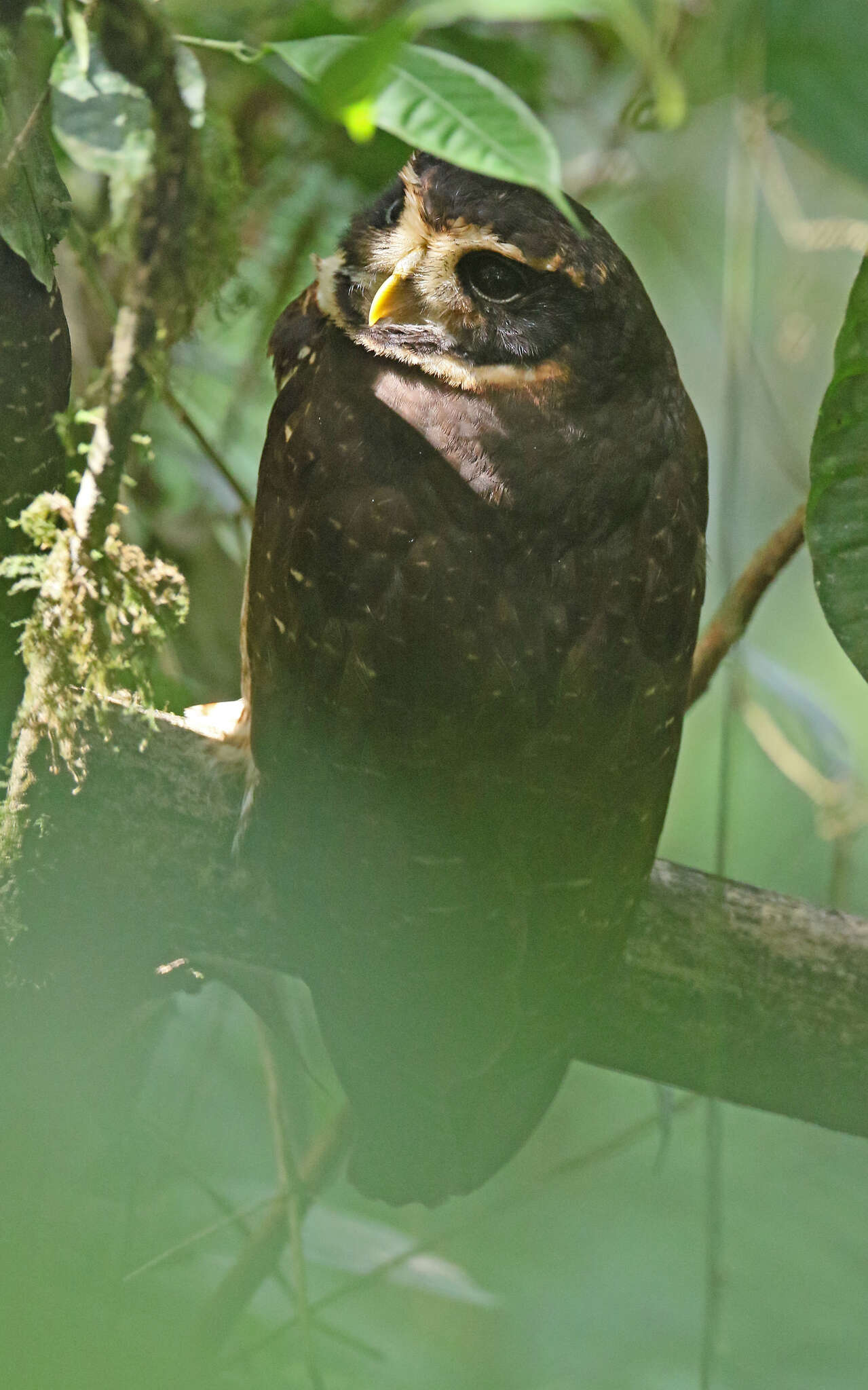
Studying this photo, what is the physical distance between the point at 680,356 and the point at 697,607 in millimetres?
1270

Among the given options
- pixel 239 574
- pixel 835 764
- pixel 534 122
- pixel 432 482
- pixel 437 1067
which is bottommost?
pixel 437 1067

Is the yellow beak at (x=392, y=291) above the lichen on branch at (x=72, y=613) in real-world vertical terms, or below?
above

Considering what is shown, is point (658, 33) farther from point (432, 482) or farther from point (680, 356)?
point (680, 356)

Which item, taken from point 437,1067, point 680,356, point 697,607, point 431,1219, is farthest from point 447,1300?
point 680,356

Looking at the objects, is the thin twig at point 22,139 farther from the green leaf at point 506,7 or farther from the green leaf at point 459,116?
the green leaf at point 506,7

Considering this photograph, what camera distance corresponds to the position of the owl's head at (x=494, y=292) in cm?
105

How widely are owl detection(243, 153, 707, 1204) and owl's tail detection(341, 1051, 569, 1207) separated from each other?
1 centimetres

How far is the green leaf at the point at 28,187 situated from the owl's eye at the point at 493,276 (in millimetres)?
354

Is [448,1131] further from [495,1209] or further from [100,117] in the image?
[100,117]

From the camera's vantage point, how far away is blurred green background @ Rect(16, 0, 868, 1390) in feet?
3.55

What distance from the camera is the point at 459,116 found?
74cm

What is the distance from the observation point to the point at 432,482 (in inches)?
41.6

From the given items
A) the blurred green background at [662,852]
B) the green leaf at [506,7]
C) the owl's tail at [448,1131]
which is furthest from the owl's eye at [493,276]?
the owl's tail at [448,1131]

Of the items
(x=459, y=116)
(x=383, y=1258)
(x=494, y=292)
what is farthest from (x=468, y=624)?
(x=383, y=1258)
